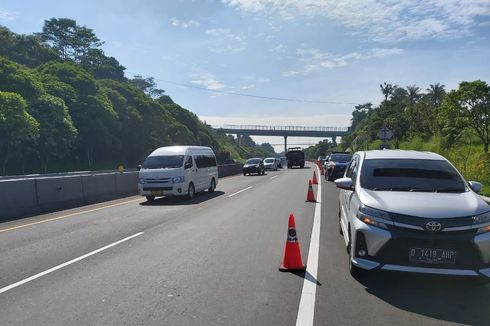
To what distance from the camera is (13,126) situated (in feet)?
133

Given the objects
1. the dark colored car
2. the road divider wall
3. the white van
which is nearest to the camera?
the road divider wall

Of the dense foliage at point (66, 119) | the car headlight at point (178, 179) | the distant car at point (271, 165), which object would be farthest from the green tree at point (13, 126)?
the car headlight at point (178, 179)

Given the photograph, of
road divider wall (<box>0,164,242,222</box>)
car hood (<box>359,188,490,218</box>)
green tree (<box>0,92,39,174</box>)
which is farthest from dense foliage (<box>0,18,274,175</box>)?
car hood (<box>359,188,490,218</box>)

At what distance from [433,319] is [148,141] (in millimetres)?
65575

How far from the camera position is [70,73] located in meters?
57.8

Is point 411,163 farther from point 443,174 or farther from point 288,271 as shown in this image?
point 288,271

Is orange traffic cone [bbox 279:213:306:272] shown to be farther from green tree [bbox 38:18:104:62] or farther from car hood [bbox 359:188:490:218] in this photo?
green tree [bbox 38:18:104:62]

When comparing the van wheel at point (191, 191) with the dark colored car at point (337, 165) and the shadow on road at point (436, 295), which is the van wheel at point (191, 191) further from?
the shadow on road at point (436, 295)

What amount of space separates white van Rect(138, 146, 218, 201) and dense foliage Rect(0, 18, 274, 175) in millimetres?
26438

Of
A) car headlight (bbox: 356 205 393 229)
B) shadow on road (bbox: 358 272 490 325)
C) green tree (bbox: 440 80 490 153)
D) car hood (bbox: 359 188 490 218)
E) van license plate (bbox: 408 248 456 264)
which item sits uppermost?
green tree (bbox: 440 80 490 153)

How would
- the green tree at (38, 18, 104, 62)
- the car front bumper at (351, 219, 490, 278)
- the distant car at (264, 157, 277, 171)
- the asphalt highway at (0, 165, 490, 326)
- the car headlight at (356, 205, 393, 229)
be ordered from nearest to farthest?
the asphalt highway at (0, 165, 490, 326), the car front bumper at (351, 219, 490, 278), the car headlight at (356, 205, 393, 229), the distant car at (264, 157, 277, 171), the green tree at (38, 18, 104, 62)

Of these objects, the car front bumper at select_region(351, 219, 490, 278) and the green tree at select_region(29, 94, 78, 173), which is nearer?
the car front bumper at select_region(351, 219, 490, 278)

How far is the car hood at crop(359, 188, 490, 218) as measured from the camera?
5746mm

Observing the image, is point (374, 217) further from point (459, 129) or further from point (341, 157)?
point (459, 129)
